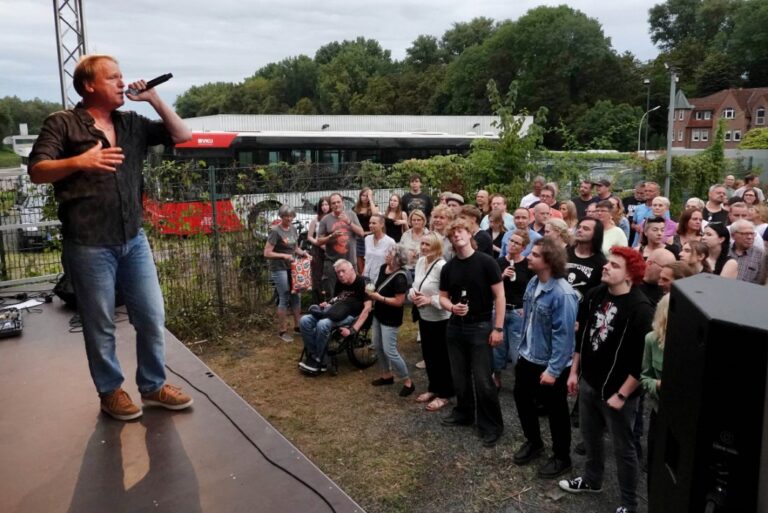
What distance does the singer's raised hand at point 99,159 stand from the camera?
1.96 meters

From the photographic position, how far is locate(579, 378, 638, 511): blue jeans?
125 inches

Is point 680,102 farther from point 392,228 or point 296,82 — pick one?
point 296,82

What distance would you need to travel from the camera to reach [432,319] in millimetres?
4781

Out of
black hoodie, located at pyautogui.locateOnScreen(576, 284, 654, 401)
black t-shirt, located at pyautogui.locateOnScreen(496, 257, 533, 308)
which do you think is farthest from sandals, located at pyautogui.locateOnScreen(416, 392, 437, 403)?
black hoodie, located at pyautogui.locateOnScreen(576, 284, 654, 401)

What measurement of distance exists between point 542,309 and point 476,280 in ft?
2.07

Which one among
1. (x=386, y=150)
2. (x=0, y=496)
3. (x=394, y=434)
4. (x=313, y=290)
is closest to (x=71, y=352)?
(x=0, y=496)

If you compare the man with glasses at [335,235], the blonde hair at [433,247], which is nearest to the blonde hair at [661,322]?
the blonde hair at [433,247]

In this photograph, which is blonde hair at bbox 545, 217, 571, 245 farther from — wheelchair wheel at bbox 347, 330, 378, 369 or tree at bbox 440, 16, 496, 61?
tree at bbox 440, 16, 496, 61

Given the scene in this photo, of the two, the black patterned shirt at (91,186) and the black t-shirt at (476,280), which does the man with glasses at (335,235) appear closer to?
the black t-shirt at (476,280)

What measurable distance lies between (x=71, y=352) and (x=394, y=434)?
246cm

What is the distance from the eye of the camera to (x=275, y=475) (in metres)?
1.98

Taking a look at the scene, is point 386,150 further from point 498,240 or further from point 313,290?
point 498,240

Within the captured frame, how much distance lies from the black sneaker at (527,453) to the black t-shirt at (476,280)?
972mm

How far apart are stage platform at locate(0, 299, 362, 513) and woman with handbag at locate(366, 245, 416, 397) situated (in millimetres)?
2400
